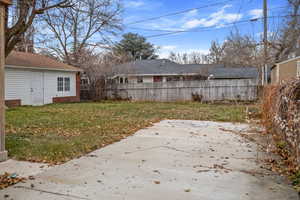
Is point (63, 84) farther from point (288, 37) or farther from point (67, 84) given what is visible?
point (288, 37)

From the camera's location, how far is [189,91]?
16.4 m

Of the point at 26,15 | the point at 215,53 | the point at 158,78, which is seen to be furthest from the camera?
the point at 215,53

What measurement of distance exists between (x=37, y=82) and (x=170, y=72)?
1132 centimetres

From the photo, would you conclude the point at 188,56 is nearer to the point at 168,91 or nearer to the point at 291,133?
the point at 168,91

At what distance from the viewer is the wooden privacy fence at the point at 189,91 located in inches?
603

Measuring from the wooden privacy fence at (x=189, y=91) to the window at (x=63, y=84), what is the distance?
8.92 ft

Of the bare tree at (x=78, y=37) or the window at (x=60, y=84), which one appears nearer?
the window at (x=60, y=84)

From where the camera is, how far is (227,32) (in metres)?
21.0

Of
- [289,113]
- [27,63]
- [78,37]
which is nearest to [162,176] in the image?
[289,113]

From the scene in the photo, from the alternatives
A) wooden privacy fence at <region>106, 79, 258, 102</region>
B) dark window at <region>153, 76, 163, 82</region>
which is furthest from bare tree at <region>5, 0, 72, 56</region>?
dark window at <region>153, 76, 163, 82</region>

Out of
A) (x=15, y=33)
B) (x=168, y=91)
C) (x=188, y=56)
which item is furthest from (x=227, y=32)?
(x=15, y=33)

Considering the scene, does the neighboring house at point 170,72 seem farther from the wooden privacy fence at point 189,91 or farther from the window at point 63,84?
the window at point 63,84

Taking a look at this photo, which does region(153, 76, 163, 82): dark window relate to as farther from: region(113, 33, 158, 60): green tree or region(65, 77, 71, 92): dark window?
region(113, 33, 158, 60): green tree

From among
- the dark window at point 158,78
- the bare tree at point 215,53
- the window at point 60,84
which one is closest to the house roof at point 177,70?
the dark window at point 158,78
